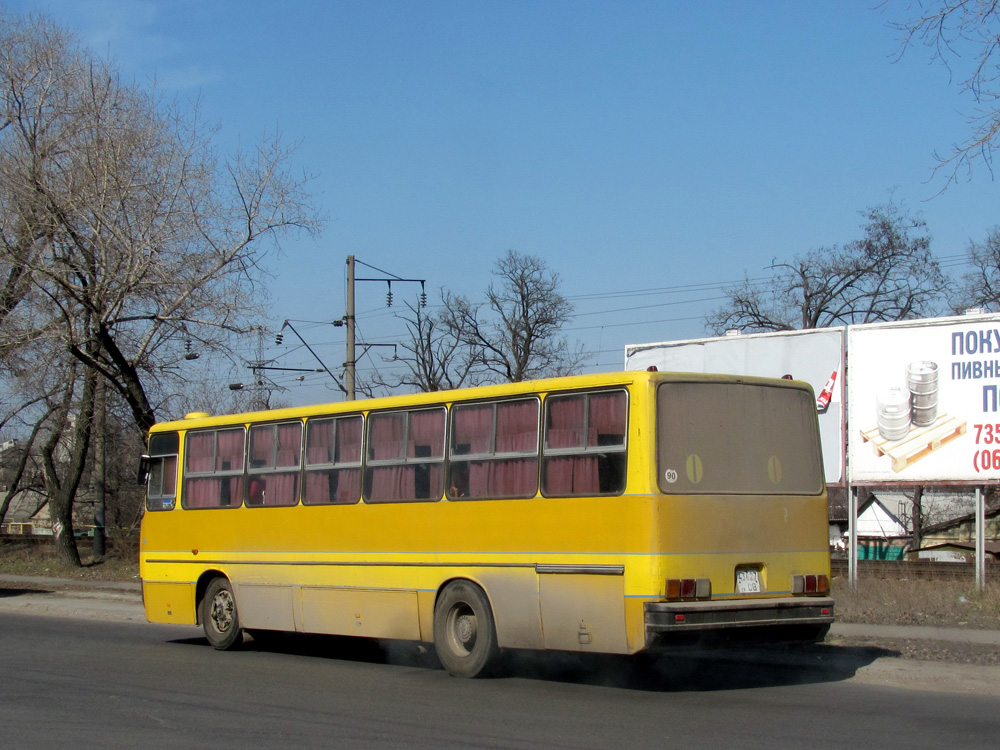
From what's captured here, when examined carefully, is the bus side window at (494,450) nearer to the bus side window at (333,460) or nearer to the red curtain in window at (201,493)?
the bus side window at (333,460)

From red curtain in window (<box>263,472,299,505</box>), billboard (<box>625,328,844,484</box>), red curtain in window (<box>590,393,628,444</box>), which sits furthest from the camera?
billboard (<box>625,328,844,484</box>)

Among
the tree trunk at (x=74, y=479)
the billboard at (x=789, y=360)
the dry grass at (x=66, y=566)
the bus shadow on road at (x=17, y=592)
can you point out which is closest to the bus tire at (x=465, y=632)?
the billboard at (x=789, y=360)

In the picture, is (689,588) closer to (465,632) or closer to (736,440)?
(736,440)

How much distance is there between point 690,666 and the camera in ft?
41.2

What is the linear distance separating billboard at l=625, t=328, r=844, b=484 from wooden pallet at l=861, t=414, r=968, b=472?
0.88 m

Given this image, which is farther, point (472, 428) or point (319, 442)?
point (319, 442)

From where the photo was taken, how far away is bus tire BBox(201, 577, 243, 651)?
49.1ft

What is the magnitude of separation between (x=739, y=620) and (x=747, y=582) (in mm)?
419

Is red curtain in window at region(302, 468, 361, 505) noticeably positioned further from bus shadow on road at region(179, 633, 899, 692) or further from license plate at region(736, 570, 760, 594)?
license plate at region(736, 570, 760, 594)

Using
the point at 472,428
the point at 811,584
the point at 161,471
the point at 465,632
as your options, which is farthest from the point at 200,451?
the point at 811,584

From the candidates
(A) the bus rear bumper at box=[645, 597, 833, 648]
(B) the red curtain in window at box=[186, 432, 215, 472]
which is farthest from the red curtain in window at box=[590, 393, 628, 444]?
(B) the red curtain in window at box=[186, 432, 215, 472]

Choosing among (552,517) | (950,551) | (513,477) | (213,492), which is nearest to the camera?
(552,517)

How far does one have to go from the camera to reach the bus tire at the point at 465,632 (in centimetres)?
1145

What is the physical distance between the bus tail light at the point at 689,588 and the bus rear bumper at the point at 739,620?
6 cm
